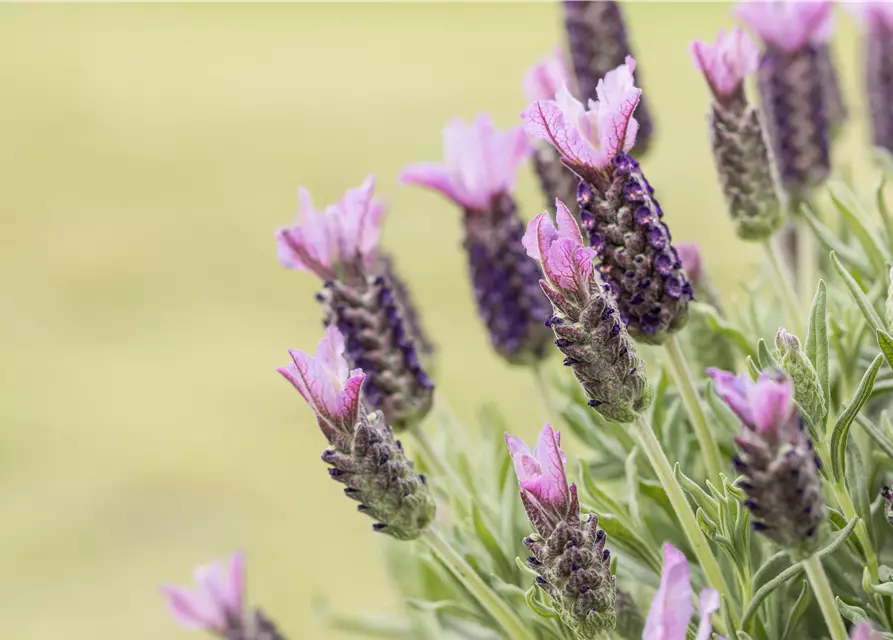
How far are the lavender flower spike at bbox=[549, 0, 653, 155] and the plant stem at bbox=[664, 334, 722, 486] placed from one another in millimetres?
255

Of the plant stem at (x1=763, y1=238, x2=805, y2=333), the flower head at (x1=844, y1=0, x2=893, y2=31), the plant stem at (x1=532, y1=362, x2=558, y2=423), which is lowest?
the plant stem at (x1=763, y1=238, x2=805, y2=333)

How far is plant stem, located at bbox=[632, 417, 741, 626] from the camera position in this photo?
1.37ft

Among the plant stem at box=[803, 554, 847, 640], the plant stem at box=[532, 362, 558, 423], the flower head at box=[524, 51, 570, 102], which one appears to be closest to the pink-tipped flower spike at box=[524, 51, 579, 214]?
the flower head at box=[524, 51, 570, 102]

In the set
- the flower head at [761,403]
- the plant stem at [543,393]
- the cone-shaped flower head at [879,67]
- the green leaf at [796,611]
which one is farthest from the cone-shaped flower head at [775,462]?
the cone-shaped flower head at [879,67]

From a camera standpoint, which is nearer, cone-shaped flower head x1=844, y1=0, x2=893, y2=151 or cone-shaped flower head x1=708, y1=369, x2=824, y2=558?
cone-shaped flower head x1=708, y1=369, x2=824, y2=558

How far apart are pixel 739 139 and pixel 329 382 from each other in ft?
0.82

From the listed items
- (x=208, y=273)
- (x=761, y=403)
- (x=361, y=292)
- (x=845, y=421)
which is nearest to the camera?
(x=761, y=403)

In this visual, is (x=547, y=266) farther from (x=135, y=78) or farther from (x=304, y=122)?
(x=135, y=78)

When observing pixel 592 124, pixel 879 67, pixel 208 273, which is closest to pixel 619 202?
pixel 592 124

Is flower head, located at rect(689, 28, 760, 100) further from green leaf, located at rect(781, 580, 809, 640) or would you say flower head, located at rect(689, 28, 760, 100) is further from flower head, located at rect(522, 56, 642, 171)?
green leaf, located at rect(781, 580, 809, 640)

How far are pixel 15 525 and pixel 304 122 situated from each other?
1.45 meters

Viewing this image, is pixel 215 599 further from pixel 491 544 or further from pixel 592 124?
pixel 592 124

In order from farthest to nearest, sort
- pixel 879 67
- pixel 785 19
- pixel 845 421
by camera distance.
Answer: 1. pixel 879 67
2. pixel 785 19
3. pixel 845 421

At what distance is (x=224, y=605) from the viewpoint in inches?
22.4
